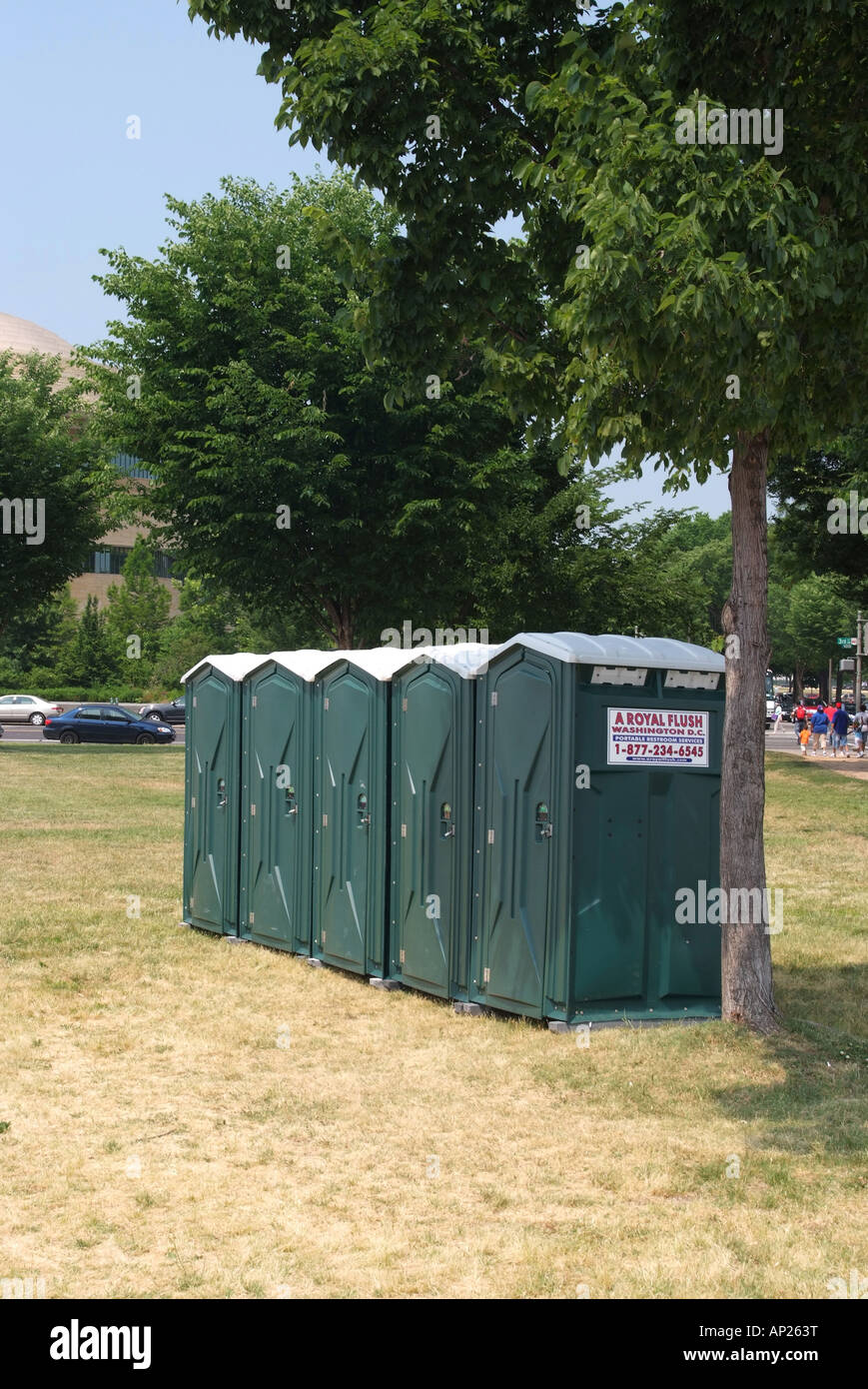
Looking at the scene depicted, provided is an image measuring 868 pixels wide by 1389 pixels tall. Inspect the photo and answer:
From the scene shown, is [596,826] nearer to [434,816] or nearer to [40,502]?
[434,816]

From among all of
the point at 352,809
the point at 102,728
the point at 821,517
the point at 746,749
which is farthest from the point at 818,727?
the point at 746,749

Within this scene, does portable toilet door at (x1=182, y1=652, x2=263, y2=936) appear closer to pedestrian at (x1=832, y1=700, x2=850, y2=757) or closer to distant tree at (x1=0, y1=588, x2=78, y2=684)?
pedestrian at (x1=832, y1=700, x2=850, y2=757)

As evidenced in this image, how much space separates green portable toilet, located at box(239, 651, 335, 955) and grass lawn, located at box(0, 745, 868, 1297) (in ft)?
1.12

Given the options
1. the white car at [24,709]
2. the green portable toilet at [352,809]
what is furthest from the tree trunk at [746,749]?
the white car at [24,709]

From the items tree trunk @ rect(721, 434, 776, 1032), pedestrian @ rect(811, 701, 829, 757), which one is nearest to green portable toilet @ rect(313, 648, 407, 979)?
tree trunk @ rect(721, 434, 776, 1032)

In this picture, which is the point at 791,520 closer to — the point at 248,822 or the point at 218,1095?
the point at 248,822

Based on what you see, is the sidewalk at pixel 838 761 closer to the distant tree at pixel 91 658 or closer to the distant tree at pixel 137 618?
the distant tree at pixel 137 618

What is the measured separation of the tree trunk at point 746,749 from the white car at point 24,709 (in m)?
47.6

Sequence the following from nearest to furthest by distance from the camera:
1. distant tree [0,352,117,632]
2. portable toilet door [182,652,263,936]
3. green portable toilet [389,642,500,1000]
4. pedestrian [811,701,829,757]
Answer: green portable toilet [389,642,500,1000]
portable toilet door [182,652,263,936]
distant tree [0,352,117,632]
pedestrian [811,701,829,757]

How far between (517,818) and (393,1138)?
8.17ft

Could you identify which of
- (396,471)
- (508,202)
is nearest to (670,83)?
(508,202)

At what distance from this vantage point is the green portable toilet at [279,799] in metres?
10.4

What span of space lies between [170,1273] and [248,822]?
6498 mm

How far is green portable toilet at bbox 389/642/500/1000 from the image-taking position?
8.88 meters
